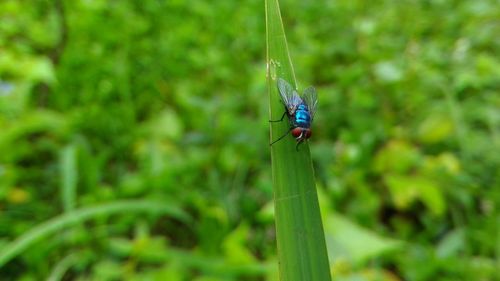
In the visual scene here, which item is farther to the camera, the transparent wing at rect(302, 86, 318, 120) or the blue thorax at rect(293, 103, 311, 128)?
the transparent wing at rect(302, 86, 318, 120)

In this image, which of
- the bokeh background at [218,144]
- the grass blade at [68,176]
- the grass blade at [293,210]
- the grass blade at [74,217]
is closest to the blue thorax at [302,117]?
the grass blade at [293,210]

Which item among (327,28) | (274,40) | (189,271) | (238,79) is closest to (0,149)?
(189,271)

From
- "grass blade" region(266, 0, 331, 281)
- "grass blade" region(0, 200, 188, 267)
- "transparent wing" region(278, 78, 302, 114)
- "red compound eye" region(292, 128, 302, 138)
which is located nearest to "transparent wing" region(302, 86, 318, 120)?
"transparent wing" region(278, 78, 302, 114)

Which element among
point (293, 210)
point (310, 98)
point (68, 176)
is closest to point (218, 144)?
point (68, 176)

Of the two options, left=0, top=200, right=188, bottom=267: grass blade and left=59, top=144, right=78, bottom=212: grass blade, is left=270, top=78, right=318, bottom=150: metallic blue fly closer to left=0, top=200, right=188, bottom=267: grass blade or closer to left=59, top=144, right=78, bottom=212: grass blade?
left=0, top=200, right=188, bottom=267: grass blade

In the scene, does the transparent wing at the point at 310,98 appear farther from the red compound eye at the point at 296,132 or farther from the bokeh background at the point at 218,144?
the bokeh background at the point at 218,144

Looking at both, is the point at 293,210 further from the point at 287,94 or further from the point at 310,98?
the point at 310,98
